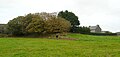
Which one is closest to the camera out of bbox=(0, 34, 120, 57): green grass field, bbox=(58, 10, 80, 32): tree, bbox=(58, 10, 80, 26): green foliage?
bbox=(0, 34, 120, 57): green grass field

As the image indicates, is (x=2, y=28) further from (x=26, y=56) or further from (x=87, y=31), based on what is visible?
(x=26, y=56)

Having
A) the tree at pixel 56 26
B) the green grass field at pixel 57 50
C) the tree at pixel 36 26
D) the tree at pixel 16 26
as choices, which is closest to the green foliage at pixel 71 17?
the tree at pixel 56 26

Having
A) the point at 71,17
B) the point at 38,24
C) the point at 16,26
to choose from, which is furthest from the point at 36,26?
the point at 71,17

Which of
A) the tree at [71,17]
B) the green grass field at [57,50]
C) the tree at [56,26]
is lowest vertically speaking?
the green grass field at [57,50]

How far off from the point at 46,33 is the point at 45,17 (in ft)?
15.9

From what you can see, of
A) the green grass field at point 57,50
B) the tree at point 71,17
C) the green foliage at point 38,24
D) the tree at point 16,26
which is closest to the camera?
the green grass field at point 57,50

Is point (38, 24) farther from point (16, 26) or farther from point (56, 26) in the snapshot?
point (16, 26)

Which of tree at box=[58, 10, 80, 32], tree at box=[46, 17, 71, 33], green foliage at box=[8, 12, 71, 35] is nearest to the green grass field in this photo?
tree at box=[46, 17, 71, 33]

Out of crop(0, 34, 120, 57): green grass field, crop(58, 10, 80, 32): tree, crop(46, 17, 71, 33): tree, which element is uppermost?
crop(58, 10, 80, 32): tree

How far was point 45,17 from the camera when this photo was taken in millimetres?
81938

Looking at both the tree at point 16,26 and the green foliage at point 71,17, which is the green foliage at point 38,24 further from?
the green foliage at point 71,17

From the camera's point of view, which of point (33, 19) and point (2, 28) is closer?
point (33, 19)

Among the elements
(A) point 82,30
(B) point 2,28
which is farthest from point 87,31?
(B) point 2,28

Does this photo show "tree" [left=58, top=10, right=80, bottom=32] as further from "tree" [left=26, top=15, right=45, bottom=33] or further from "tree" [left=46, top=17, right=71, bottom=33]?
"tree" [left=26, top=15, right=45, bottom=33]
